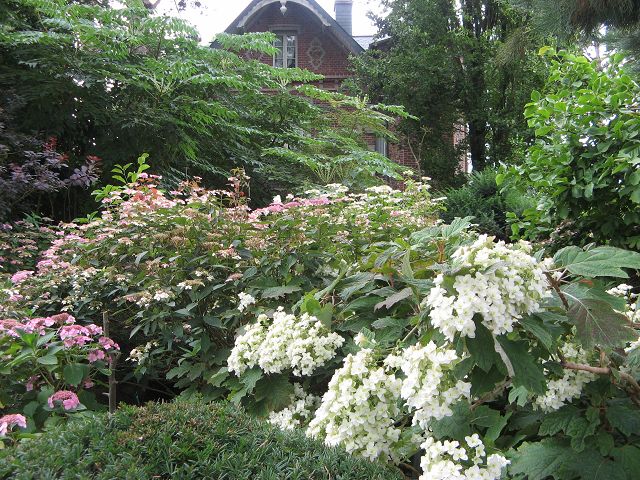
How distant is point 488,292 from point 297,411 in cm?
131

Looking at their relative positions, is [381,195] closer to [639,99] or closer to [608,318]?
[639,99]

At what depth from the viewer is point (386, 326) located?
2.23 m

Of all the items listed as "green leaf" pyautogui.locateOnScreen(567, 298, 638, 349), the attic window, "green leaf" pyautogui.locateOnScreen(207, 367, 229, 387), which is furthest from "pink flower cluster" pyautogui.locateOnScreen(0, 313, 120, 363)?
the attic window

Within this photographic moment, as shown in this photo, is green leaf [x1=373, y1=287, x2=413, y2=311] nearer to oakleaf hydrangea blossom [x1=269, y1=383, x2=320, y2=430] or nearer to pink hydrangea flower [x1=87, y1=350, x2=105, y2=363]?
oakleaf hydrangea blossom [x1=269, y1=383, x2=320, y2=430]

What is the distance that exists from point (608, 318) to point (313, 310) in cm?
119

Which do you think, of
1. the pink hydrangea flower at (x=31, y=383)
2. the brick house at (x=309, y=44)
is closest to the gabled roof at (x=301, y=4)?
the brick house at (x=309, y=44)

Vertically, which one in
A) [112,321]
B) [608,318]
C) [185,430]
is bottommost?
[112,321]

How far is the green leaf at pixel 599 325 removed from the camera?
Answer: 155cm

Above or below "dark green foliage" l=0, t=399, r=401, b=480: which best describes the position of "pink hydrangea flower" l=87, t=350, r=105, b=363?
below

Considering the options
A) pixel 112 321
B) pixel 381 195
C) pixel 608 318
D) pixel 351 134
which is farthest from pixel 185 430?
pixel 351 134

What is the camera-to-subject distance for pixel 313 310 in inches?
97.4

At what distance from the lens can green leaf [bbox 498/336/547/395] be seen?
5.01ft

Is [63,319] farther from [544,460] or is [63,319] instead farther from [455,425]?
[544,460]

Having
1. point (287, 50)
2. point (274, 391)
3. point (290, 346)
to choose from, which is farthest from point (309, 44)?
point (290, 346)
